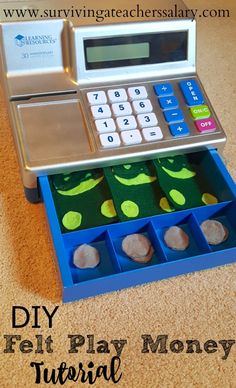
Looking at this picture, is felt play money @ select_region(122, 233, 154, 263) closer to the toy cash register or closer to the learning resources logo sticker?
the toy cash register

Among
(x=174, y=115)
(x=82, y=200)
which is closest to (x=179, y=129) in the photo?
(x=174, y=115)

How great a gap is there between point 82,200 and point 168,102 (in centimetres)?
13

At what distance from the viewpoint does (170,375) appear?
14.9 inches

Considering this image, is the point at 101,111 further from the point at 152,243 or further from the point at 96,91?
the point at 152,243

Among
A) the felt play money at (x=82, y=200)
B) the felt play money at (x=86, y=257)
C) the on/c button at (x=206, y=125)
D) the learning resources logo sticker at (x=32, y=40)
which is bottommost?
the felt play money at (x=86, y=257)

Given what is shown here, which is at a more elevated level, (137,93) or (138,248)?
(137,93)

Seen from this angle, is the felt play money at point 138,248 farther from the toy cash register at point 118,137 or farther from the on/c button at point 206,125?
the on/c button at point 206,125

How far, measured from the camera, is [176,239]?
45 centimetres

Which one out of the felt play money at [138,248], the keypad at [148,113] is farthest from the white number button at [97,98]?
the felt play money at [138,248]

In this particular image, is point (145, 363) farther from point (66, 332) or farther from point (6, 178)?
point (6, 178)

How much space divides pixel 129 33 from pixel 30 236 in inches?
8.7

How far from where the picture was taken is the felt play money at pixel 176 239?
443mm

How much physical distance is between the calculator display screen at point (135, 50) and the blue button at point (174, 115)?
0.20ft

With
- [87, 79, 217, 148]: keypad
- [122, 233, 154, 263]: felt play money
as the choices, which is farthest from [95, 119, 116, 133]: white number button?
[122, 233, 154, 263]: felt play money
